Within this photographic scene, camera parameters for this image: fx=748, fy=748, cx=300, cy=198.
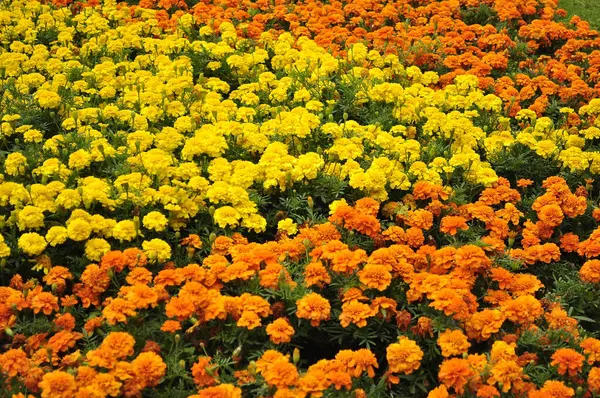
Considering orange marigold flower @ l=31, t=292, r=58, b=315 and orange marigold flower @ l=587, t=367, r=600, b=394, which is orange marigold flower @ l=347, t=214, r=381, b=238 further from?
orange marigold flower @ l=31, t=292, r=58, b=315

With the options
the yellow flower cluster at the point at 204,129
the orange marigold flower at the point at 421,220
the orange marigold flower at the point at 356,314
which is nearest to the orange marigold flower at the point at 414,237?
the orange marigold flower at the point at 421,220

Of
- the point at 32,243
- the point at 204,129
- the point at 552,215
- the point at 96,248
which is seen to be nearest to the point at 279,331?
the point at 96,248

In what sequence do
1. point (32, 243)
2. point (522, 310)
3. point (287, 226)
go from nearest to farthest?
point (522, 310)
point (32, 243)
point (287, 226)

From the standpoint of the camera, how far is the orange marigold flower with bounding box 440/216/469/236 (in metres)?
4.14

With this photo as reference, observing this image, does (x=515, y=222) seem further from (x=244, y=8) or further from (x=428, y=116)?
(x=244, y=8)

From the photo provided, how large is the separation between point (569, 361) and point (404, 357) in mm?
700

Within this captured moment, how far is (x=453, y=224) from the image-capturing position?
4.14 metres

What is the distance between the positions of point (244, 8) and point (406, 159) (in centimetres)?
348

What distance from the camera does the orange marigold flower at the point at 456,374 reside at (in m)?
3.14

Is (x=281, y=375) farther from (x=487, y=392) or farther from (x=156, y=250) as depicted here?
(x=156, y=250)

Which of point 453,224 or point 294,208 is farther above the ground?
point 453,224

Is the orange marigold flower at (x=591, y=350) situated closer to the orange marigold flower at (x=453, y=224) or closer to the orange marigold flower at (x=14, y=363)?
the orange marigold flower at (x=453, y=224)

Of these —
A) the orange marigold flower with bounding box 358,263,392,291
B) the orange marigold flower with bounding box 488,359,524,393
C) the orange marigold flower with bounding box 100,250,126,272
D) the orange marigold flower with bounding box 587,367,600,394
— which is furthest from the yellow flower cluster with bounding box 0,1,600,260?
the orange marigold flower with bounding box 587,367,600,394

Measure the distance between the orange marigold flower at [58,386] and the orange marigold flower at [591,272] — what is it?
2.59 metres
